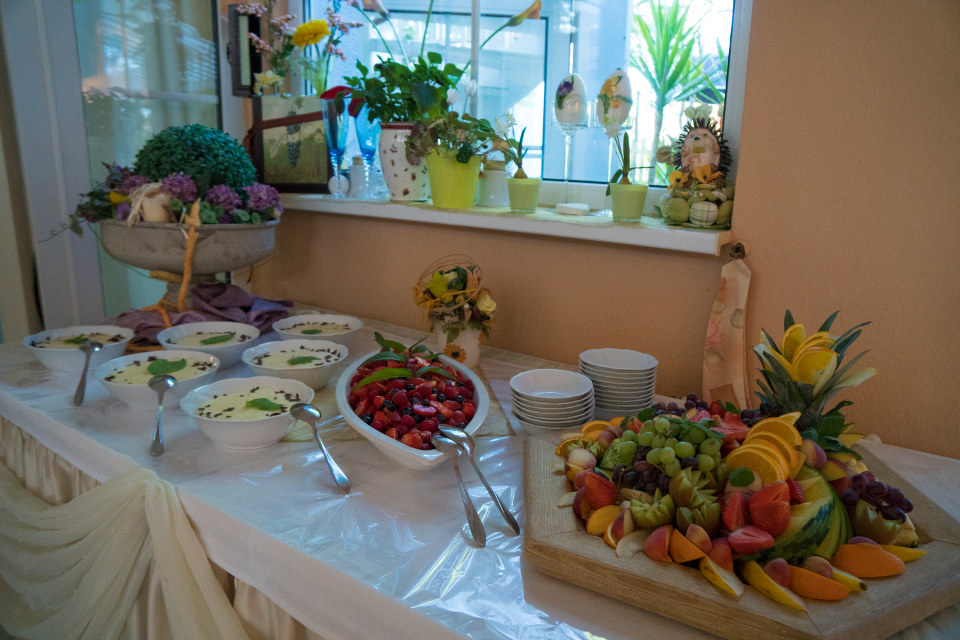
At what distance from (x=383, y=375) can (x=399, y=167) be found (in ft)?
2.38

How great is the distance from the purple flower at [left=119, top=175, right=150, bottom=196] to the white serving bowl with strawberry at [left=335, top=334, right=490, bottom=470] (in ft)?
2.32

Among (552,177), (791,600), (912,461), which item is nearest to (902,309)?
(912,461)

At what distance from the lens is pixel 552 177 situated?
1.53 metres

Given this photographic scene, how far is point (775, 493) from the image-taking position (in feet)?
1.95

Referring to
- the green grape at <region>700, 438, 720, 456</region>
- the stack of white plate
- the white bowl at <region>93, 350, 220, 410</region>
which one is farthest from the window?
the white bowl at <region>93, 350, 220, 410</region>

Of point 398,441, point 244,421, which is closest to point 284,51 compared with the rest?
point 244,421

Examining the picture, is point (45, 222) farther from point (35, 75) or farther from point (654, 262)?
point (654, 262)

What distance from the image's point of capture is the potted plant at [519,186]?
1324 millimetres

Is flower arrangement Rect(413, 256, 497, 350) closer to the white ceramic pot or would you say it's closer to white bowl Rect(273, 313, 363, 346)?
white bowl Rect(273, 313, 363, 346)

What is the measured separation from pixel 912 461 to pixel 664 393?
1.37 feet

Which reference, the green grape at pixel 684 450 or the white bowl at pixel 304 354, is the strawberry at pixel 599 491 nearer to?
the green grape at pixel 684 450

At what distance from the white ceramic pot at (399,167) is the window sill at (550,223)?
45 mm

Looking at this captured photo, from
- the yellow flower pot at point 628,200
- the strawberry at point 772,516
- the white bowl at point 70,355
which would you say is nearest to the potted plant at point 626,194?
the yellow flower pot at point 628,200

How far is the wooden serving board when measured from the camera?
533 mm
